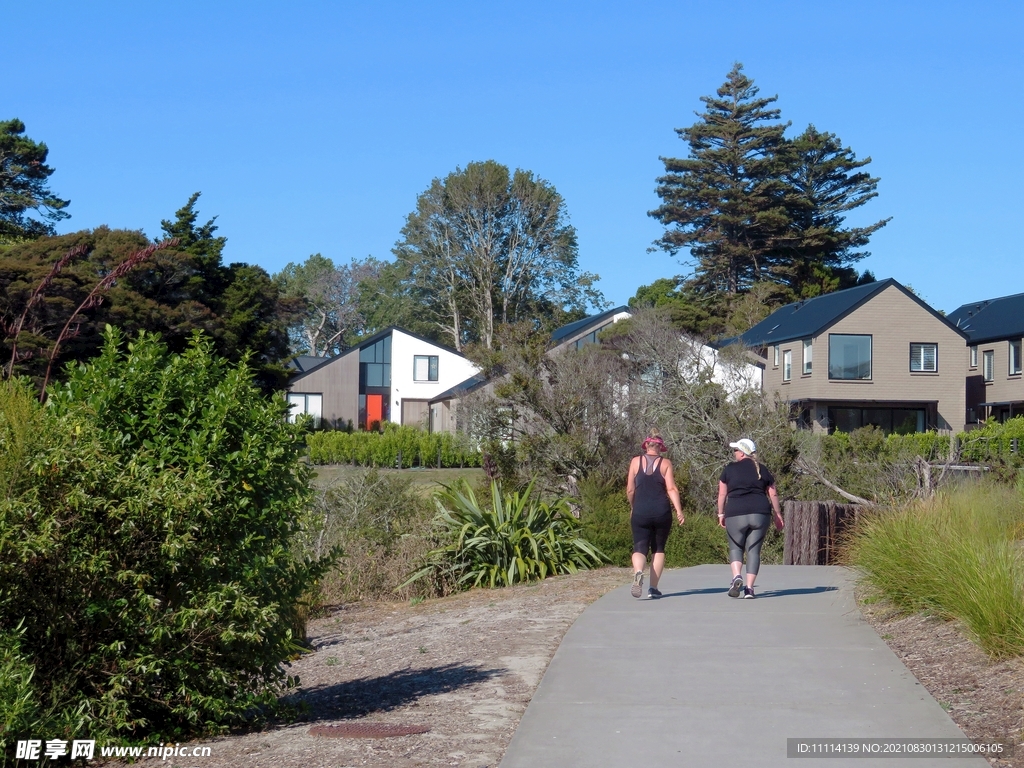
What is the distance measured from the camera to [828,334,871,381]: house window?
47062 mm

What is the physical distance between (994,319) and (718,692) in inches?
1882

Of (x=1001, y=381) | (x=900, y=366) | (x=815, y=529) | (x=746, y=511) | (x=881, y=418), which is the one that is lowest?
(x=815, y=529)

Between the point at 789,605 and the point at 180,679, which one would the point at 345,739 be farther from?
the point at 789,605

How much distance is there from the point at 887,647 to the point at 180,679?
16.2 ft

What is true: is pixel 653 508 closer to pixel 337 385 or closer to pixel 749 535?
pixel 749 535

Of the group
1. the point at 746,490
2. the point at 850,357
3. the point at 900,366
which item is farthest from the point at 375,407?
the point at 746,490

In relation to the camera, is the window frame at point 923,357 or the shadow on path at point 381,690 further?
the window frame at point 923,357

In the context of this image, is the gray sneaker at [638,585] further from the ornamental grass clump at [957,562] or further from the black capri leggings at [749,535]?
the ornamental grass clump at [957,562]

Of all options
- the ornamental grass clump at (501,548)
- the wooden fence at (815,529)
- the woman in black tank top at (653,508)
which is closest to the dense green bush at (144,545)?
the woman in black tank top at (653,508)

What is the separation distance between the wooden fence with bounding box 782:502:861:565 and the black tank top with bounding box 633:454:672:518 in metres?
3.84

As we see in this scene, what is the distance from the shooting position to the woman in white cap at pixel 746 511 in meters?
10.8

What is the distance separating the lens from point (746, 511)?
10828 millimetres

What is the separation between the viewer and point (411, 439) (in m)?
45.6

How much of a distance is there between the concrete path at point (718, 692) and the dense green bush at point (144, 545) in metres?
1.66
